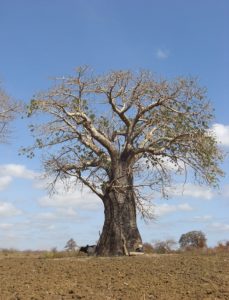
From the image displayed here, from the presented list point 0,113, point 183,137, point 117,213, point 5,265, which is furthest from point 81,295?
point 0,113

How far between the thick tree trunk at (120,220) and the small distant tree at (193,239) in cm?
626

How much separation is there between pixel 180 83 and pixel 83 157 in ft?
13.4

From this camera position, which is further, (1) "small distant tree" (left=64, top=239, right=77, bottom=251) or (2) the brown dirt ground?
(1) "small distant tree" (left=64, top=239, right=77, bottom=251)

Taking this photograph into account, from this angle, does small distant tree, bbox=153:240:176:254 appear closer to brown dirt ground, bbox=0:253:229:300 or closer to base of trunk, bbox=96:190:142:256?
base of trunk, bbox=96:190:142:256

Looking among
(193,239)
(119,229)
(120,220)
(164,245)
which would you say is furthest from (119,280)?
(193,239)

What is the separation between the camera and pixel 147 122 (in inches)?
672

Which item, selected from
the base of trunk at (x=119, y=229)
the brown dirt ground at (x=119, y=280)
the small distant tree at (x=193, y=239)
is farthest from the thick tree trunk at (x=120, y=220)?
the small distant tree at (x=193, y=239)

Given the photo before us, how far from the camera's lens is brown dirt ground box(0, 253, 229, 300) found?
8.85 m

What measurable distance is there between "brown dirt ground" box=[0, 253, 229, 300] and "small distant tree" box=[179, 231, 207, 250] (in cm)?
994

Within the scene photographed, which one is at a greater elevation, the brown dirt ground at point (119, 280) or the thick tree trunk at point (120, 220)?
the thick tree trunk at point (120, 220)

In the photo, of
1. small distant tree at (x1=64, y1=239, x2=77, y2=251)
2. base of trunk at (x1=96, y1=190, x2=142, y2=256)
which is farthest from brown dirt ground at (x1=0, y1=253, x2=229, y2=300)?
small distant tree at (x1=64, y1=239, x2=77, y2=251)

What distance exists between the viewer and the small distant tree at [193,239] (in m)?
22.1

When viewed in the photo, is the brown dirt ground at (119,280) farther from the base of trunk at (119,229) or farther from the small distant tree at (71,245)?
the small distant tree at (71,245)

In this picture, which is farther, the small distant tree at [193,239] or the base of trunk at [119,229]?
the small distant tree at [193,239]
